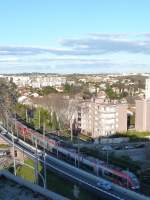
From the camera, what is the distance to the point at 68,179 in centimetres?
2362

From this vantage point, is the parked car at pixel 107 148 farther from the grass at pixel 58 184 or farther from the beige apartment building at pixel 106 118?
the grass at pixel 58 184

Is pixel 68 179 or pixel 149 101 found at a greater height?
pixel 149 101

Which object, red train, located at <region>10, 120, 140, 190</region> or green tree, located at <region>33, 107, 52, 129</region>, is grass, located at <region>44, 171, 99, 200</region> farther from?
green tree, located at <region>33, 107, 52, 129</region>

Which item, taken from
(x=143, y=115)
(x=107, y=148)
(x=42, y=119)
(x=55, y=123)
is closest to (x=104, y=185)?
(x=107, y=148)

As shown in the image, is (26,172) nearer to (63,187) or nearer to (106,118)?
(63,187)

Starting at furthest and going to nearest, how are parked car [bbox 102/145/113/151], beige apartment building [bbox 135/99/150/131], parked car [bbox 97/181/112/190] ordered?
beige apartment building [bbox 135/99/150/131]
parked car [bbox 102/145/113/151]
parked car [bbox 97/181/112/190]

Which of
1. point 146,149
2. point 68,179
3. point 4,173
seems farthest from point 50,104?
point 4,173

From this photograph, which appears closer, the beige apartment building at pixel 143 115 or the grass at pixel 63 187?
the grass at pixel 63 187

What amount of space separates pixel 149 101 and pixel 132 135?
397 cm

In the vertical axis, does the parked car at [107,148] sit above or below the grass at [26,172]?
above

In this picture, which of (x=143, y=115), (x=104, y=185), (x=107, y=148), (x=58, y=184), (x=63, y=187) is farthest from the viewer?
(x=143, y=115)

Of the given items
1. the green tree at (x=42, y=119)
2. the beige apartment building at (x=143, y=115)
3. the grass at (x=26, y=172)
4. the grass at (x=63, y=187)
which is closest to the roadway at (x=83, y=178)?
the grass at (x=63, y=187)

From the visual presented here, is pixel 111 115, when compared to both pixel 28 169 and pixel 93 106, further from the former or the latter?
pixel 28 169

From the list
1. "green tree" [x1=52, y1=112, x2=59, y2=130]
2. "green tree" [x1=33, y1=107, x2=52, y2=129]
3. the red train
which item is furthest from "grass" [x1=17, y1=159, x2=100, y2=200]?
"green tree" [x1=33, y1=107, x2=52, y2=129]
